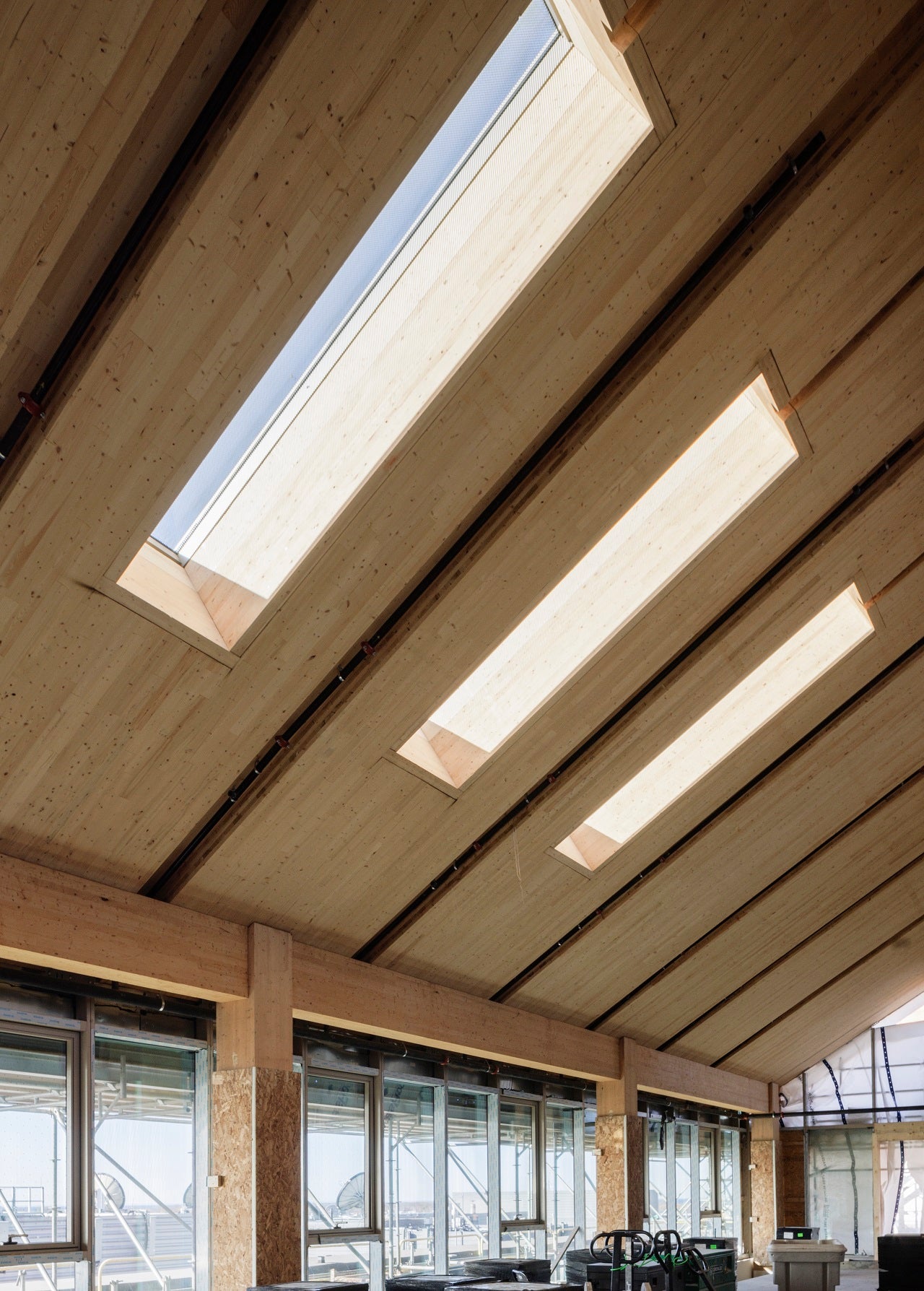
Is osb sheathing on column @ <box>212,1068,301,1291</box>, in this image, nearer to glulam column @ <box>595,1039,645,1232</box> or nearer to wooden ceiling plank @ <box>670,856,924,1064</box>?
glulam column @ <box>595,1039,645,1232</box>

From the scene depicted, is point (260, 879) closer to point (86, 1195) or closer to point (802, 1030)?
point (86, 1195)

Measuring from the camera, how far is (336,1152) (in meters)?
11.6

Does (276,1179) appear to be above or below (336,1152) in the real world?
above

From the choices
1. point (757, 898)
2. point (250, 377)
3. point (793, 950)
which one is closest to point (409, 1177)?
point (757, 898)

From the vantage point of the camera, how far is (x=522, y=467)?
7.45 meters

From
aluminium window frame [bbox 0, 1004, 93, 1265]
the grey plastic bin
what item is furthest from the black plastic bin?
aluminium window frame [bbox 0, 1004, 93, 1265]

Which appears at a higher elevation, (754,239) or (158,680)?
(754,239)

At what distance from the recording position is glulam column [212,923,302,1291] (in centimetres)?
897

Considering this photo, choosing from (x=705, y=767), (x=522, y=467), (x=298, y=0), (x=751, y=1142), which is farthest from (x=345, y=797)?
(x=751, y=1142)

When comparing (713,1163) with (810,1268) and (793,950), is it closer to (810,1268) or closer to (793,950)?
(810,1268)

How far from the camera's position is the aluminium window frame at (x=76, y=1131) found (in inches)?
326

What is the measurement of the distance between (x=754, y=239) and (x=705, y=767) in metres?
5.62

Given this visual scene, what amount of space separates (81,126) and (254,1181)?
22.9 ft

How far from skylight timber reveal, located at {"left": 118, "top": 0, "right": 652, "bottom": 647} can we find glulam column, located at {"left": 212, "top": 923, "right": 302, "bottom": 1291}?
343 cm
